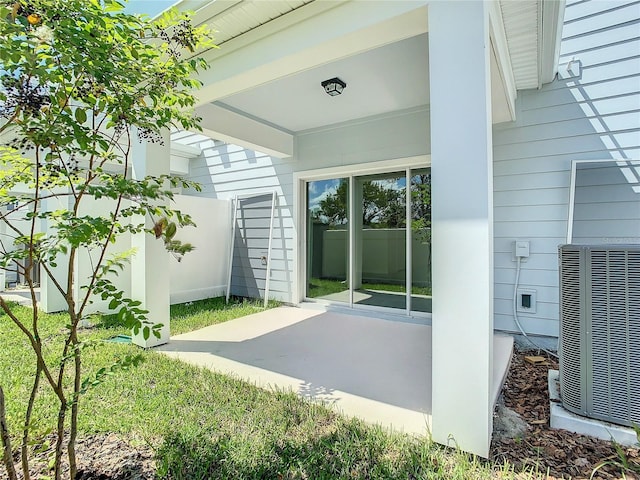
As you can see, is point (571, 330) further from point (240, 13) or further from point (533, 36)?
point (240, 13)

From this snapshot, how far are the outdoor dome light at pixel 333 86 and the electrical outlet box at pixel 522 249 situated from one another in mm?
2885

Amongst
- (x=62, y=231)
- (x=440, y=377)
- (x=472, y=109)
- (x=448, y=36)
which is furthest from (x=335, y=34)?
(x=440, y=377)

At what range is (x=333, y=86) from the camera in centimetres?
395

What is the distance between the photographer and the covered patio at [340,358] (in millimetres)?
2590

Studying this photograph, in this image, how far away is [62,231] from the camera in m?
1.22

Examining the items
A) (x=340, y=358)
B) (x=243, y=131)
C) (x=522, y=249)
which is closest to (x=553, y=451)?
(x=340, y=358)

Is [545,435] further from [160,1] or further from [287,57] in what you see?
[160,1]

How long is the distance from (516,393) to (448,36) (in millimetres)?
→ 2803

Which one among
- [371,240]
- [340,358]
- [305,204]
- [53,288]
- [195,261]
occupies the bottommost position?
[340,358]

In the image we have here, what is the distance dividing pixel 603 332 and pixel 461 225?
1197 millimetres

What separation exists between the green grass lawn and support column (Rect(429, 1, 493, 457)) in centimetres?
31

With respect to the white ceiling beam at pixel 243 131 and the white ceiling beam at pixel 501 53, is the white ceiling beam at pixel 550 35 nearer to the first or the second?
the white ceiling beam at pixel 501 53

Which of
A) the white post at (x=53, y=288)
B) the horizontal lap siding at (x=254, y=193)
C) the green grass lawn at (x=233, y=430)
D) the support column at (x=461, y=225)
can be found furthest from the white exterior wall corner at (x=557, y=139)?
Answer: the white post at (x=53, y=288)

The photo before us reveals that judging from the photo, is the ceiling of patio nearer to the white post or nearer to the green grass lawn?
the green grass lawn
